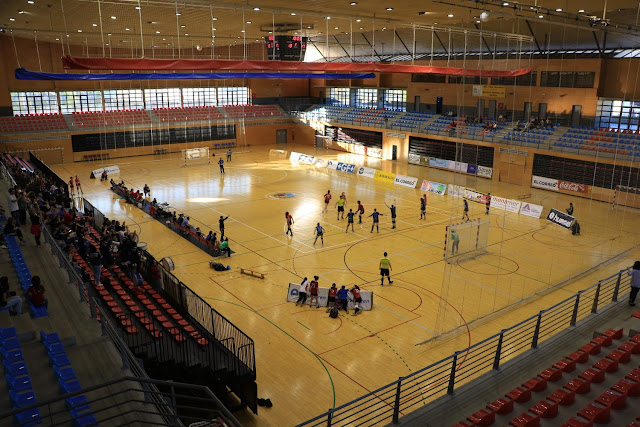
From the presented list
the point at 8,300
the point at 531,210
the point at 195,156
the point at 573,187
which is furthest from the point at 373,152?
the point at 8,300

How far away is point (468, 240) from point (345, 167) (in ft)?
70.1

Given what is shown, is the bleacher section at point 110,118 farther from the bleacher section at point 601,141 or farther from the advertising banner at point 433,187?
the bleacher section at point 601,141

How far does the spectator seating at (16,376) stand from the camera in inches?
272

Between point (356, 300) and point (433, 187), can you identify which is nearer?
point (356, 300)

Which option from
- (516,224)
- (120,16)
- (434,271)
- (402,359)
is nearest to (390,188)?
(516,224)

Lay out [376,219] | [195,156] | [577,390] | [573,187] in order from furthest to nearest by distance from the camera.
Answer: [195,156]
[573,187]
[376,219]
[577,390]

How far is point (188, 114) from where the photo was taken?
4684cm

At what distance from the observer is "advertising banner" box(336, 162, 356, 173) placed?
38500mm

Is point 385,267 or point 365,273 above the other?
point 385,267

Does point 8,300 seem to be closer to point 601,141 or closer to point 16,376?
point 16,376

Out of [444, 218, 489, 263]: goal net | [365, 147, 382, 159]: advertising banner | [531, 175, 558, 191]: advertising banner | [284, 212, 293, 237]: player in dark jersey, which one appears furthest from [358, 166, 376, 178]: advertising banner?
[444, 218, 489, 263]: goal net

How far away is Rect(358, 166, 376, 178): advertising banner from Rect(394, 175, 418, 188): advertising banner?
2.51m

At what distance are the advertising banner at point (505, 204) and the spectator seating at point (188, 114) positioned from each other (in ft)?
95.9

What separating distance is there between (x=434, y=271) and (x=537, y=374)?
378 inches
